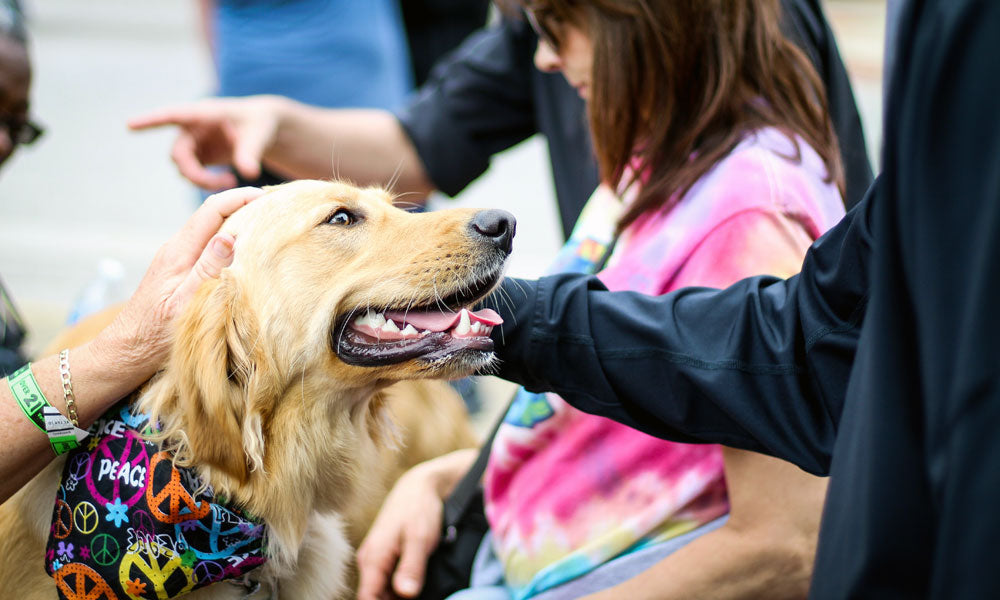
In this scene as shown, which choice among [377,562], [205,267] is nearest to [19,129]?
[205,267]

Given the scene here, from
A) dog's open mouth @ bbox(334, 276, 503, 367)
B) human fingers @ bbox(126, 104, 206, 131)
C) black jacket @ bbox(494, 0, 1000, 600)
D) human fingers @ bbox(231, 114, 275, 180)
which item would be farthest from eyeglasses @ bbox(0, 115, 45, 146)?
black jacket @ bbox(494, 0, 1000, 600)

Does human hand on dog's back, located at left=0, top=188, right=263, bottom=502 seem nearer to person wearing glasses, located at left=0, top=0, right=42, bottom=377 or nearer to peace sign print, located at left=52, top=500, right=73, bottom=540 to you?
peace sign print, located at left=52, top=500, right=73, bottom=540

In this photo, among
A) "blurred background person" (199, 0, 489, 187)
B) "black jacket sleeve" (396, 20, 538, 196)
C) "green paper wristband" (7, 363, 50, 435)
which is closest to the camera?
"green paper wristband" (7, 363, 50, 435)

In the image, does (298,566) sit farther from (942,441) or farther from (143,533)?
(942,441)

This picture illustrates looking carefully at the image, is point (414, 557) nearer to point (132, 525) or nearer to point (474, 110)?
point (132, 525)

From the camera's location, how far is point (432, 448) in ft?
8.19

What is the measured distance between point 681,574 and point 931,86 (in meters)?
1.02

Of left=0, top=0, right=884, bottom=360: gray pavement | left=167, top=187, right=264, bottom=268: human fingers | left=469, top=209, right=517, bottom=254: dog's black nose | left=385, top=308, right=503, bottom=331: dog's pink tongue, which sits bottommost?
left=0, top=0, right=884, bottom=360: gray pavement

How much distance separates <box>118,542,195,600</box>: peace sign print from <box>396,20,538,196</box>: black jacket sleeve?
4.99 feet

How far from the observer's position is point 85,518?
1.40 meters

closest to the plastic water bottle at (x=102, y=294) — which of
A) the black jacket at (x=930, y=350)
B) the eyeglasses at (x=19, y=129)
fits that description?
the eyeglasses at (x=19, y=129)

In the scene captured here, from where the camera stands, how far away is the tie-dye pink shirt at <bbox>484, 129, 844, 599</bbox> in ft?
4.90

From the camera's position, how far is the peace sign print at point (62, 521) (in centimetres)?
142

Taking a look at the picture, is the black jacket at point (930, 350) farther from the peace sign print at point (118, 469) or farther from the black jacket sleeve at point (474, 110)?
the black jacket sleeve at point (474, 110)
